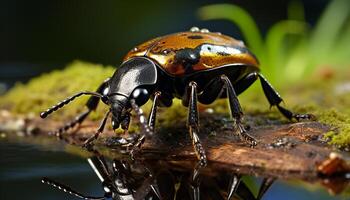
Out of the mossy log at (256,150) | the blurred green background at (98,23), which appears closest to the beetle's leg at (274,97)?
the mossy log at (256,150)

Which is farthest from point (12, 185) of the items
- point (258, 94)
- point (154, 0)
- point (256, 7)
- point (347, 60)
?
point (256, 7)

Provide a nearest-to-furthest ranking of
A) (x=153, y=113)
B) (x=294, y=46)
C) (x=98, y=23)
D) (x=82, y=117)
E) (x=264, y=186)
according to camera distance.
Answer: (x=264, y=186), (x=153, y=113), (x=82, y=117), (x=294, y=46), (x=98, y=23)

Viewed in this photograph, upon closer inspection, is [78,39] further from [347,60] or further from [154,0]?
[347,60]

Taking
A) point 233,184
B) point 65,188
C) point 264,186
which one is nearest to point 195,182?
point 233,184

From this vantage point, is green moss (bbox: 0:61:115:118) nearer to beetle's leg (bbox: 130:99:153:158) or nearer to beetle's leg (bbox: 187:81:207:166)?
beetle's leg (bbox: 130:99:153:158)

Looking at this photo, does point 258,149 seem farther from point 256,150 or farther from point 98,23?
point 98,23

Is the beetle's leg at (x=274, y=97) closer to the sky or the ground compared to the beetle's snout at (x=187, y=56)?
closer to the ground

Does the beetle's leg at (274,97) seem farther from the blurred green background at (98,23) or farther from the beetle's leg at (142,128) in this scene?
the blurred green background at (98,23)
